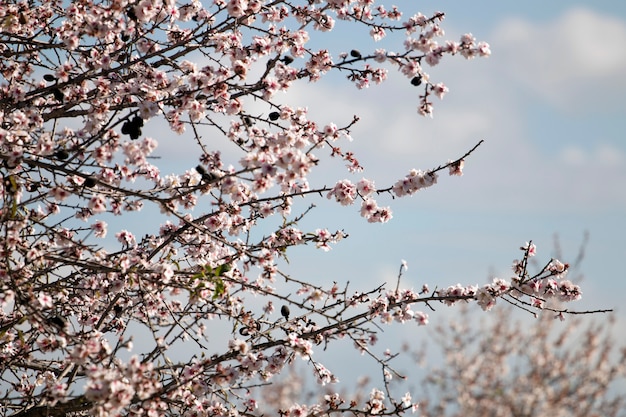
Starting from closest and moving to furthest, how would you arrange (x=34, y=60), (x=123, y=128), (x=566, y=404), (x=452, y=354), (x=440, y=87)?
(x=123, y=128)
(x=440, y=87)
(x=34, y=60)
(x=566, y=404)
(x=452, y=354)

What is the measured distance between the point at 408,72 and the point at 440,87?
0.35 metres

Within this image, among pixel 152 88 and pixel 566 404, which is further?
pixel 566 404

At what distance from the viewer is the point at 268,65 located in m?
5.88

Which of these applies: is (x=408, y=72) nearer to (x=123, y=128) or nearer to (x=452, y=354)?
(x=123, y=128)

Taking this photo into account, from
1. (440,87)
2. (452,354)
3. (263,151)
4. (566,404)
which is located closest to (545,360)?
(566,404)

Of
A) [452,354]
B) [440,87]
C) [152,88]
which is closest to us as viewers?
[152,88]

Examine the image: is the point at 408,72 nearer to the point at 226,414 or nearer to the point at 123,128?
the point at 123,128

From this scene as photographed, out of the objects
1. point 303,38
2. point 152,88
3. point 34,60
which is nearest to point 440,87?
point 303,38

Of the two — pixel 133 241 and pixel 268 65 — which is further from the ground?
pixel 268 65

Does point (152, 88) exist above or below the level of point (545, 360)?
below

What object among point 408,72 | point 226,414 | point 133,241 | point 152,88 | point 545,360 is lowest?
point 226,414

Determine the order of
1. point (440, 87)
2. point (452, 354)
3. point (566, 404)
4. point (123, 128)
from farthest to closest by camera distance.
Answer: point (452, 354) < point (566, 404) < point (440, 87) < point (123, 128)

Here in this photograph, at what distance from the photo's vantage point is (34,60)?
6.26 metres

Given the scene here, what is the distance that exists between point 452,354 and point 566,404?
10.2 ft
